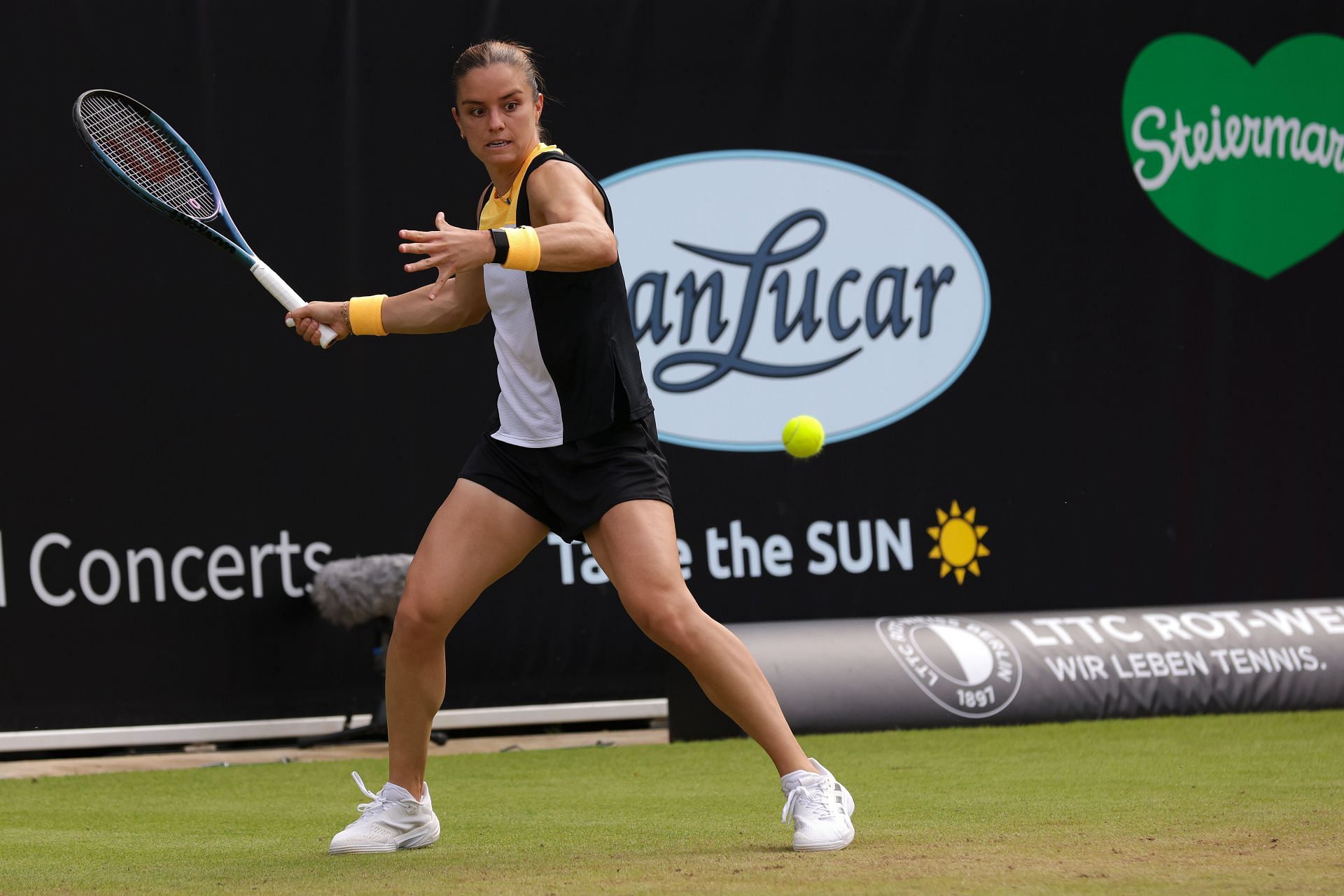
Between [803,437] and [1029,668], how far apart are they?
112cm

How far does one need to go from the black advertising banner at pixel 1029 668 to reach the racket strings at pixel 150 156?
2343 millimetres

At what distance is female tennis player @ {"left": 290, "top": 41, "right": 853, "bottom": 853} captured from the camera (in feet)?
9.57

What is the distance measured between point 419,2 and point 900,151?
6.36ft

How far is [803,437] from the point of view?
533 cm

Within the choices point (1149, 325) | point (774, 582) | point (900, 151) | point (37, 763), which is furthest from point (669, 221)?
Result: point (37, 763)

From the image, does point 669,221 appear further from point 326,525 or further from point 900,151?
point 326,525

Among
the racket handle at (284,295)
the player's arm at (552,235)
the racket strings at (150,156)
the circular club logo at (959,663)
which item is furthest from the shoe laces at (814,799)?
the circular club logo at (959,663)

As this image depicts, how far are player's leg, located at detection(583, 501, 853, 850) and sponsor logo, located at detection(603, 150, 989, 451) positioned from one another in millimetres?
2975

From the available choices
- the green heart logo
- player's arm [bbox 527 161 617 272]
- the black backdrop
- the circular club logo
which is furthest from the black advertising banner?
player's arm [bbox 527 161 617 272]

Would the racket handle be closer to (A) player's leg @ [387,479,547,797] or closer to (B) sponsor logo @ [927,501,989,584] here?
(A) player's leg @ [387,479,547,797]

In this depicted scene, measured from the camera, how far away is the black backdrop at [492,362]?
5.51 m

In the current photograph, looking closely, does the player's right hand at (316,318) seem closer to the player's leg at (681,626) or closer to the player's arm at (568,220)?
the player's arm at (568,220)

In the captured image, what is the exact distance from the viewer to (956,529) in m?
6.10

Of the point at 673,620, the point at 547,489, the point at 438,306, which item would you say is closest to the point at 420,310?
the point at 438,306
